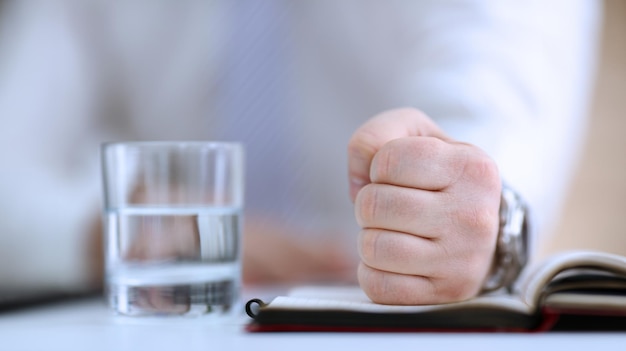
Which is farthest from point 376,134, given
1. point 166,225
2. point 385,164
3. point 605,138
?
point 605,138

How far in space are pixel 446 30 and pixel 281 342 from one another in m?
0.76

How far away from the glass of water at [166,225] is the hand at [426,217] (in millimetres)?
110

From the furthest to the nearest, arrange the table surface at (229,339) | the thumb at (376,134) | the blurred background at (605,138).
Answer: the blurred background at (605,138) < the thumb at (376,134) < the table surface at (229,339)

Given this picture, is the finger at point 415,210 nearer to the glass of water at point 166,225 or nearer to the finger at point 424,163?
the finger at point 424,163

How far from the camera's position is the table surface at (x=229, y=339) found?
0.29 m

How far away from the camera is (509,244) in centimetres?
45

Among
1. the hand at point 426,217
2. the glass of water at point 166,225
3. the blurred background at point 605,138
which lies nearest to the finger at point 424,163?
the hand at point 426,217

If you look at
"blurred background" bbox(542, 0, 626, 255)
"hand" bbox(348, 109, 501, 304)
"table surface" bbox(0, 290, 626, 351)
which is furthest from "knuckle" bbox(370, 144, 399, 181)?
"blurred background" bbox(542, 0, 626, 255)

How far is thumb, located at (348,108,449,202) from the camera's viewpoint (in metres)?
0.41

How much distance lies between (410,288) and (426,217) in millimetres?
44

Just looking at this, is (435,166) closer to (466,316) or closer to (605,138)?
(466,316)

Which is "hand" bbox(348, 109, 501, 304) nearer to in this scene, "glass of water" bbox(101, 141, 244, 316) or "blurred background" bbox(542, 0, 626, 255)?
"glass of water" bbox(101, 141, 244, 316)

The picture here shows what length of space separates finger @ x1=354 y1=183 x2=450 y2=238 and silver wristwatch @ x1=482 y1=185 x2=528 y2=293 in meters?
0.07

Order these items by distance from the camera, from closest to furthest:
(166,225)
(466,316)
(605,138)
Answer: (466,316), (166,225), (605,138)
